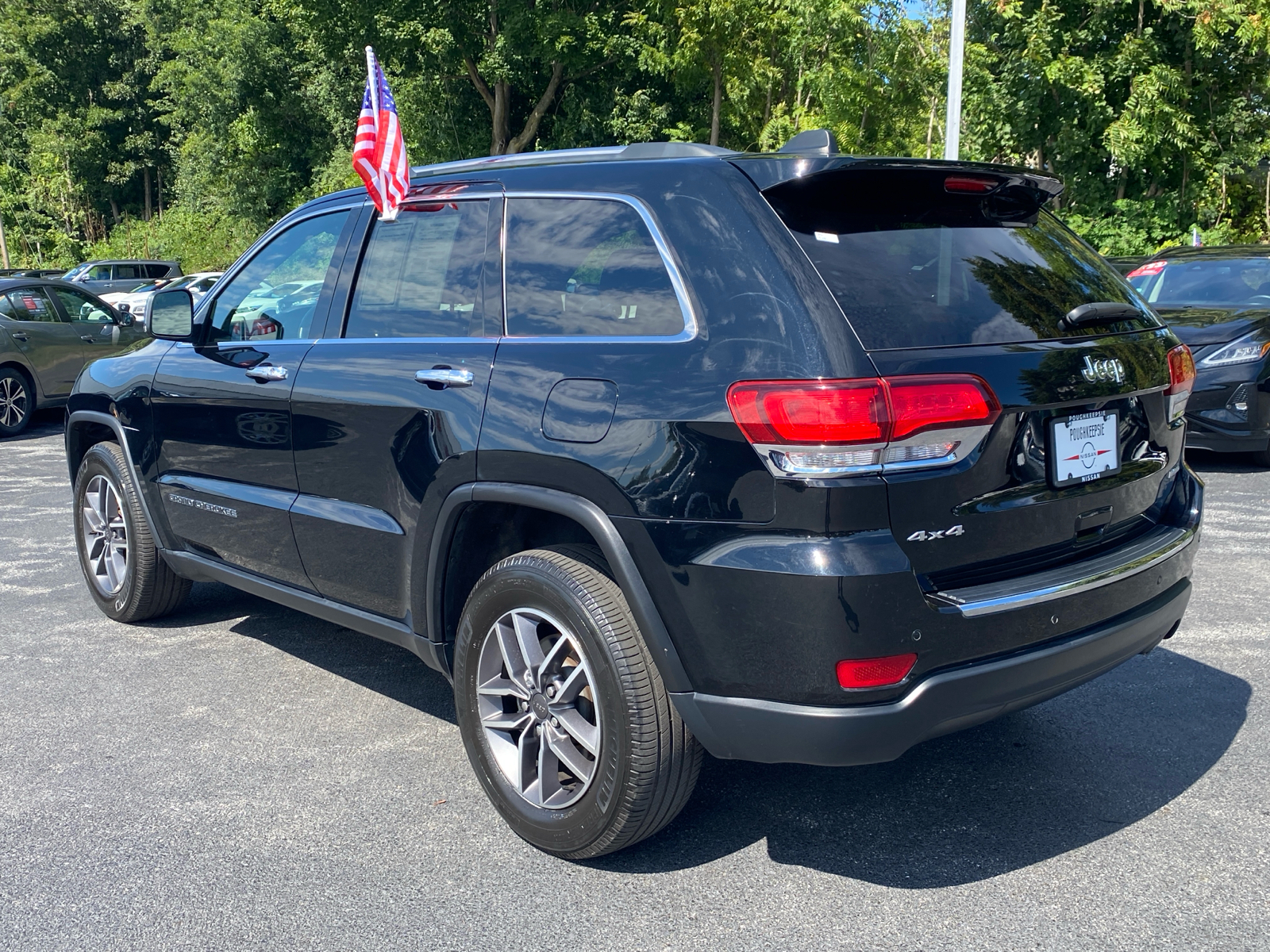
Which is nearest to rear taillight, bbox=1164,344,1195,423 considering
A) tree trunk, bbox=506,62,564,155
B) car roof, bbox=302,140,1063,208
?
car roof, bbox=302,140,1063,208

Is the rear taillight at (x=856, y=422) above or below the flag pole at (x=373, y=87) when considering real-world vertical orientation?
below

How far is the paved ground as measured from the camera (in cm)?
274

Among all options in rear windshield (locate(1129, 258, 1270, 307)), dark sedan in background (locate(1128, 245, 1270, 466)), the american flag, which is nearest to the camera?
the american flag

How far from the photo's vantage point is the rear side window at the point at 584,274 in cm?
290

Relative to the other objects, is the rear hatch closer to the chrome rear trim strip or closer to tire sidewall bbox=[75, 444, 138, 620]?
the chrome rear trim strip

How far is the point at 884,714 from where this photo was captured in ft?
8.34

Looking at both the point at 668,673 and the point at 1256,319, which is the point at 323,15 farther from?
the point at 668,673

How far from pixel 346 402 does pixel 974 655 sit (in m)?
2.06

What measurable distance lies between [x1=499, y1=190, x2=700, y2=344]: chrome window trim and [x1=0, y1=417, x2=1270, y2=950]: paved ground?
4.57 feet

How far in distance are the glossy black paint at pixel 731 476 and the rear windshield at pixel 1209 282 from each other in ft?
21.0

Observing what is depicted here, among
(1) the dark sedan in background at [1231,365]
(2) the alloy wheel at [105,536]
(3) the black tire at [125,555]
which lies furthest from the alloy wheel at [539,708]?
(1) the dark sedan in background at [1231,365]

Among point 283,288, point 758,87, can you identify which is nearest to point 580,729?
point 283,288

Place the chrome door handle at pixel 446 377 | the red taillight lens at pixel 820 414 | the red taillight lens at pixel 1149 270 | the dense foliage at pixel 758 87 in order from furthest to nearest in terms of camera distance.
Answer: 1. the dense foliage at pixel 758 87
2. the red taillight lens at pixel 1149 270
3. the chrome door handle at pixel 446 377
4. the red taillight lens at pixel 820 414

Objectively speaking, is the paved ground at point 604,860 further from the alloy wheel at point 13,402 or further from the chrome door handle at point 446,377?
the alloy wheel at point 13,402
